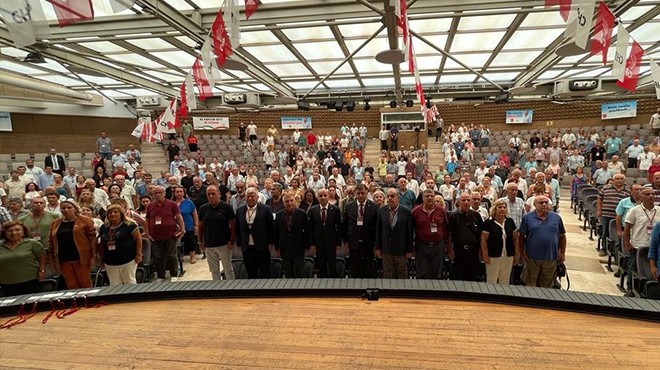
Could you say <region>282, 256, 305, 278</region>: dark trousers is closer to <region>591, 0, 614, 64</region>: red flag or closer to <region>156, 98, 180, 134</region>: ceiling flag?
<region>591, 0, 614, 64</region>: red flag

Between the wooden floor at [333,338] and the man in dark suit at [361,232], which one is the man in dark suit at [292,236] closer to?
the man in dark suit at [361,232]

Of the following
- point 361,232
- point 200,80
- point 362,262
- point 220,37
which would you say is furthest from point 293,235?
point 200,80

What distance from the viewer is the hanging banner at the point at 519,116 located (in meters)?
19.7

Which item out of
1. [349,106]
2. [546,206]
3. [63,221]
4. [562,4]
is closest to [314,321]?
[546,206]

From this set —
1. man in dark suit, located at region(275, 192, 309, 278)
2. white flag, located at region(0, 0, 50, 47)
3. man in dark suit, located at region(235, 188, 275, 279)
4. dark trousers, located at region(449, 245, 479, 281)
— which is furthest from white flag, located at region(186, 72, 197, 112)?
dark trousers, located at region(449, 245, 479, 281)

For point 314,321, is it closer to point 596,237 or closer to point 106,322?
point 106,322

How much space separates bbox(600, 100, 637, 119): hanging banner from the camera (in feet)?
56.1

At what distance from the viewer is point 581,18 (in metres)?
3.31

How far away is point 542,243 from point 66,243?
5205mm

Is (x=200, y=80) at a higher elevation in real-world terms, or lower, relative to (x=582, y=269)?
higher

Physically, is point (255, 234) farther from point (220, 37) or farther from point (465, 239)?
point (220, 37)

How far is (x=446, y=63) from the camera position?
37.4 ft

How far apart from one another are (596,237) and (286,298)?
697cm

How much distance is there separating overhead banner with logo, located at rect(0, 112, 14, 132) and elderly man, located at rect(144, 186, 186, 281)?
15.8m
